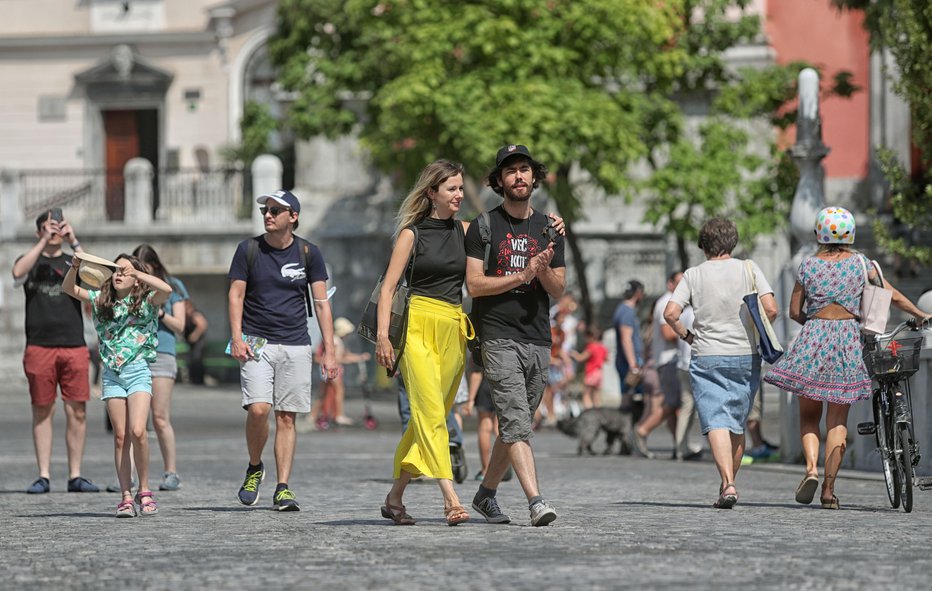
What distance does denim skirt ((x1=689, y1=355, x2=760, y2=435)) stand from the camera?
11.3 meters

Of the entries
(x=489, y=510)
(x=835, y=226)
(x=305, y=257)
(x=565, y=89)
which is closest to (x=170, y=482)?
(x=305, y=257)

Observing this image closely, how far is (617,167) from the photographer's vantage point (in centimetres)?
2722

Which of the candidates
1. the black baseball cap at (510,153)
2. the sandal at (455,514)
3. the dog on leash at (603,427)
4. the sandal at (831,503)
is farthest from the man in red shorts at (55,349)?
the dog on leash at (603,427)

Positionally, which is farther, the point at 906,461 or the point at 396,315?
the point at 906,461

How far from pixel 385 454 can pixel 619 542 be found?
9.90 meters

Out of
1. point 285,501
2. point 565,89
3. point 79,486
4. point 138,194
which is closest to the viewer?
point 285,501

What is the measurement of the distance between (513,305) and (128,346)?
9.02 ft

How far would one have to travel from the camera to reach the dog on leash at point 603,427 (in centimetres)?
1833

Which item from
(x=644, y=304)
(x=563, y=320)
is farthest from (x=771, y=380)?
(x=644, y=304)

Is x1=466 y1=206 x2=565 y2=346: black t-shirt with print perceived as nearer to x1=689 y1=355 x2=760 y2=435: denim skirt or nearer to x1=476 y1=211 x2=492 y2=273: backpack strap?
x1=476 y1=211 x2=492 y2=273: backpack strap

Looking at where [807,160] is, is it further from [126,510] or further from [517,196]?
[126,510]

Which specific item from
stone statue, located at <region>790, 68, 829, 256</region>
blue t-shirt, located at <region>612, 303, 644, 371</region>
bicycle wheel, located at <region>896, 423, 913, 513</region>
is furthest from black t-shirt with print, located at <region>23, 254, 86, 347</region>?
blue t-shirt, located at <region>612, 303, 644, 371</region>

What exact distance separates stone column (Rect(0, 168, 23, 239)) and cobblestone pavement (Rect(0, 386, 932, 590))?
22908mm

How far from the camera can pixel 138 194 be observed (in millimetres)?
37375
